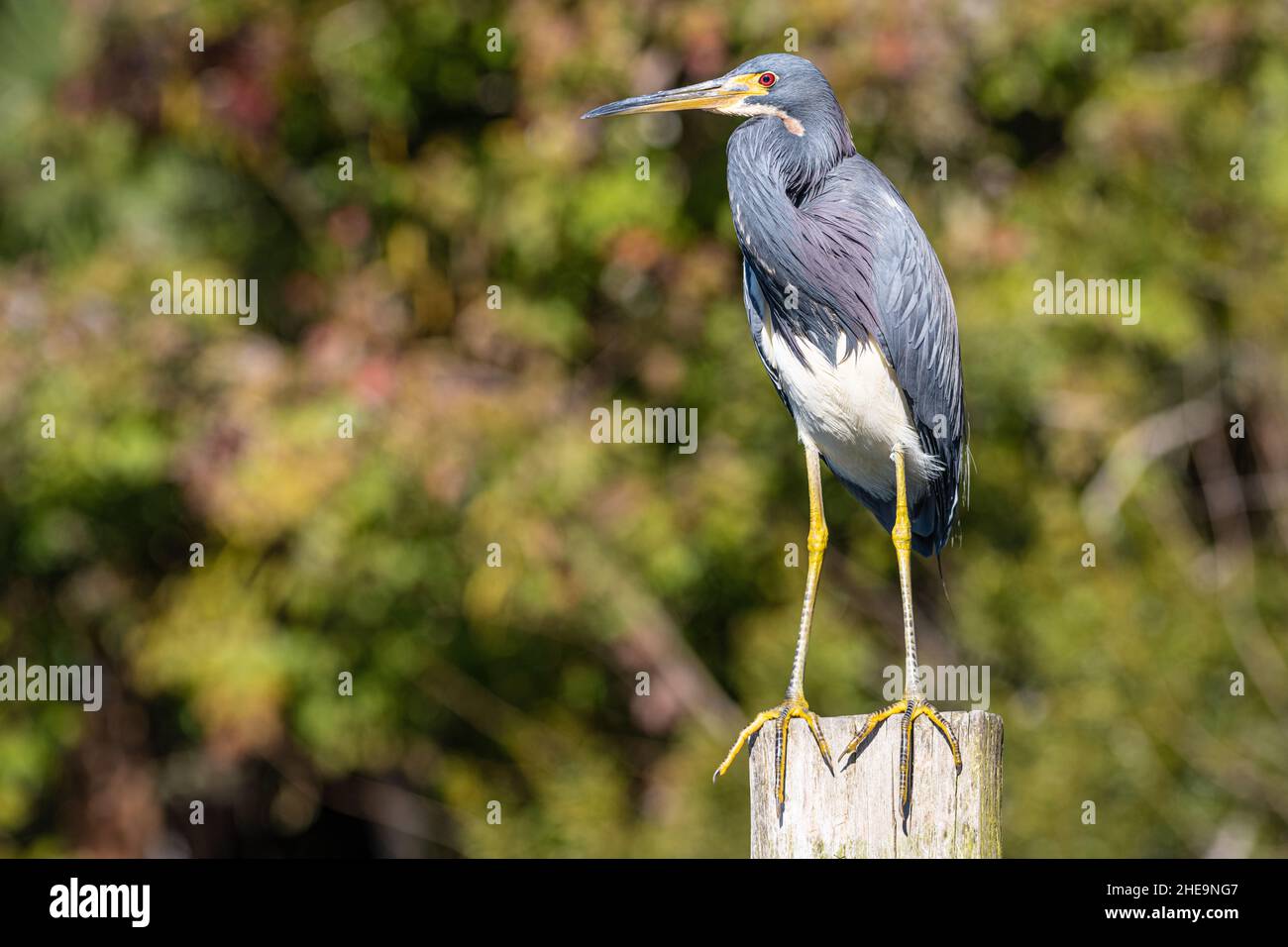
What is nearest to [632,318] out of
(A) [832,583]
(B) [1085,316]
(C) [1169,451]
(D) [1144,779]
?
(A) [832,583]

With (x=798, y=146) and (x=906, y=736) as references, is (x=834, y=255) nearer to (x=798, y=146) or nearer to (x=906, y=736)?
(x=798, y=146)

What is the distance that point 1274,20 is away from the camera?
290 inches

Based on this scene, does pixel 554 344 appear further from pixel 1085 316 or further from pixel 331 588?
pixel 1085 316

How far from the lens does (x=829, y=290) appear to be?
3559 mm

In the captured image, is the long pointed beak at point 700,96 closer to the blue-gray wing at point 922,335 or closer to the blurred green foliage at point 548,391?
the blue-gray wing at point 922,335

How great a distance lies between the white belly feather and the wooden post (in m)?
0.85

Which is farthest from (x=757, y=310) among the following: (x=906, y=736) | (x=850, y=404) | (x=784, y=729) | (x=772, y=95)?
(x=906, y=736)

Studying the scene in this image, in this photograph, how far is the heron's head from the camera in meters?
3.67

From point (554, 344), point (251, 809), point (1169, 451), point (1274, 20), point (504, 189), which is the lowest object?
point (251, 809)

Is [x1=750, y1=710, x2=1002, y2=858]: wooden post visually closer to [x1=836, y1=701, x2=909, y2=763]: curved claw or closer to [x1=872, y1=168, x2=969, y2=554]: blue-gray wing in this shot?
[x1=836, y1=701, x2=909, y2=763]: curved claw

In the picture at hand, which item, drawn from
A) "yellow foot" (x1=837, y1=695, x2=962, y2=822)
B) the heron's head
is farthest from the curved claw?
the heron's head

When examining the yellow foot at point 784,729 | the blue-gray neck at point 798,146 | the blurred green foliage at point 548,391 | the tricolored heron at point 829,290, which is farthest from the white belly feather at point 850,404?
the blurred green foliage at point 548,391

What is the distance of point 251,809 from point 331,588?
2.01 m

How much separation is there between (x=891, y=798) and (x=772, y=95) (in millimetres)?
1601
